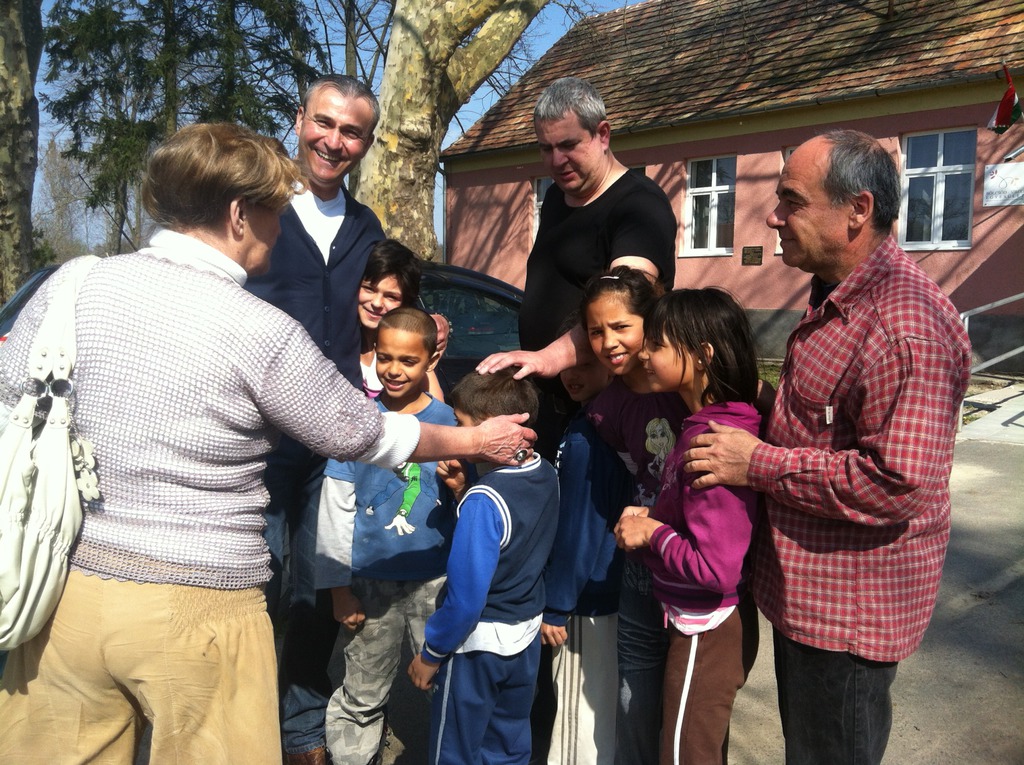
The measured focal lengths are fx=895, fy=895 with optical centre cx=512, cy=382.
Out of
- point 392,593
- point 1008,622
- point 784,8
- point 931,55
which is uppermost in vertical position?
point 784,8

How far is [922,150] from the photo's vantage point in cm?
1378

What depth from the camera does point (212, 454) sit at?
179 cm

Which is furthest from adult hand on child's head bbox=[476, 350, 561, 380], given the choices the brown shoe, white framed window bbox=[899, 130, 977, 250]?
white framed window bbox=[899, 130, 977, 250]

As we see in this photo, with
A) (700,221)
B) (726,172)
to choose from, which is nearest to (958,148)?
(726,172)

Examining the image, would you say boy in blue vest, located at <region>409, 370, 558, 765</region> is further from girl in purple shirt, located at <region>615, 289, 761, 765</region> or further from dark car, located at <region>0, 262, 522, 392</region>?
dark car, located at <region>0, 262, 522, 392</region>

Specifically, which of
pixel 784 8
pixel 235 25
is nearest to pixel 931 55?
pixel 784 8

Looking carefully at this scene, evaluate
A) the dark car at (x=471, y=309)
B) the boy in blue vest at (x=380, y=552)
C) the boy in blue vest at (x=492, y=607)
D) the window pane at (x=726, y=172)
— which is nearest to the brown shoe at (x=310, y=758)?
the boy in blue vest at (x=380, y=552)

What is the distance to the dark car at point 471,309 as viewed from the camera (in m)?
5.35

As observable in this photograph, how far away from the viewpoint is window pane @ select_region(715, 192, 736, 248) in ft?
53.3

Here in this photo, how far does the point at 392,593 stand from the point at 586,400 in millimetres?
888

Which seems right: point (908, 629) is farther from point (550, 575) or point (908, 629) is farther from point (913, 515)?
point (550, 575)

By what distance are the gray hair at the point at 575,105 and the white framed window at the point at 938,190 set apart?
11934 millimetres

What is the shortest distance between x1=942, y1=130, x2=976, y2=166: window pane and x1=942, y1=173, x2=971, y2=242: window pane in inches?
8.1

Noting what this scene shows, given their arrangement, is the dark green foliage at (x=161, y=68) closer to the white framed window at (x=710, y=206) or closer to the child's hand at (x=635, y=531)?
the white framed window at (x=710, y=206)
